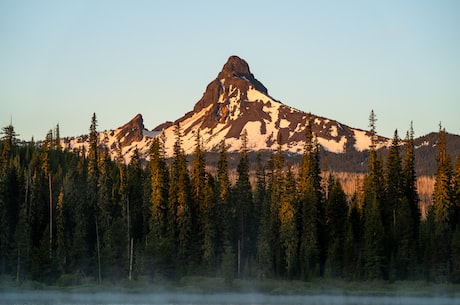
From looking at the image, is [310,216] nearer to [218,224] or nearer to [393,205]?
[393,205]

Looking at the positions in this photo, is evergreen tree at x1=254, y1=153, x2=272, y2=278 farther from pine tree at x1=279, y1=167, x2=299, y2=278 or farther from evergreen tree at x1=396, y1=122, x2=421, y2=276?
evergreen tree at x1=396, y1=122, x2=421, y2=276

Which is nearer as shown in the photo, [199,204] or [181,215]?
[181,215]

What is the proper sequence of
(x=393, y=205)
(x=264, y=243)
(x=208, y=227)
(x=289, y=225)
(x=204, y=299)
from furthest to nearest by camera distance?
(x=208, y=227) < (x=264, y=243) < (x=393, y=205) < (x=289, y=225) < (x=204, y=299)

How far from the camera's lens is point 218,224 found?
96438 mm

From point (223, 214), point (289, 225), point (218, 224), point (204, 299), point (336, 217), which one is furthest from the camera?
point (223, 214)

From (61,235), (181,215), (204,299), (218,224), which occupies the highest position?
(181,215)

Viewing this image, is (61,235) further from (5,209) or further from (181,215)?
(181,215)

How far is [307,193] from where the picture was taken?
91.8m

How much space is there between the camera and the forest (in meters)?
87.8

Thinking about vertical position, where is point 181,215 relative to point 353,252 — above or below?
above

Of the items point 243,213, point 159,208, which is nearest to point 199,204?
point 159,208

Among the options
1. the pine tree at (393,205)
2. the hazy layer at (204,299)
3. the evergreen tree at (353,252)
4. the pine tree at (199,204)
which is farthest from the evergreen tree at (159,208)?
the pine tree at (393,205)

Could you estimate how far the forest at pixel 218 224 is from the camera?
87.8 metres

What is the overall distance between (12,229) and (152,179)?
1560 cm
